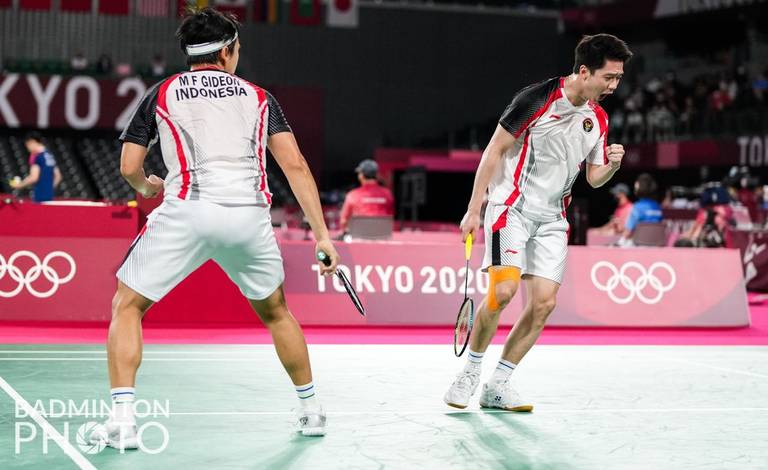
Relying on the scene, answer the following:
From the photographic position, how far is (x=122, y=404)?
408 cm

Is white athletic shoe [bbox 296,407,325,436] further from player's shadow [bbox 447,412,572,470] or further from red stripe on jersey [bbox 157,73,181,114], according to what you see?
red stripe on jersey [bbox 157,73,181,114]

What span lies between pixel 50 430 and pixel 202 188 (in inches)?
51.0

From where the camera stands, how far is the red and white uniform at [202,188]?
410cm

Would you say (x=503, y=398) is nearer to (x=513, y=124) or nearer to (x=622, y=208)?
(x=513, y=124)

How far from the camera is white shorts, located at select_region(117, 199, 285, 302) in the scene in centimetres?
409

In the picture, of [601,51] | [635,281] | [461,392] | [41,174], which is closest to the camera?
[601,51]

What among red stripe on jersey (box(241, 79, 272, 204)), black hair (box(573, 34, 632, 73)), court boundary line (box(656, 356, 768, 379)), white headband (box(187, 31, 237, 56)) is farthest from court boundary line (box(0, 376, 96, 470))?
court boundary line (box(656, 356, 768, 379))

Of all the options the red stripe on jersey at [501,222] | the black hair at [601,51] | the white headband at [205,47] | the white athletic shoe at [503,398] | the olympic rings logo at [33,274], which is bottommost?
the olympic rings logo at [33,274]

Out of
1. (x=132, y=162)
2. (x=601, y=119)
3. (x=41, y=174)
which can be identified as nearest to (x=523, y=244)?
(x=601, y=119)

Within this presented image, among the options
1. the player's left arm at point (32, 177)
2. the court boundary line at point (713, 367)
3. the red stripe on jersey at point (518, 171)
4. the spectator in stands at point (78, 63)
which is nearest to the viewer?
the red stripe on jersey at point (518, 171)

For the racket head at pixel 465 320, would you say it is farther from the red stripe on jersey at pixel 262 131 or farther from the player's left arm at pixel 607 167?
the red stripe on jersey at pixel 262 131

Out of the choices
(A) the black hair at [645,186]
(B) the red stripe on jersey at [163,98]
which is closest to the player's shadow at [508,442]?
(B) the red stripe on jersey at [163,98]

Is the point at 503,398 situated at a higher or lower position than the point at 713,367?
higher

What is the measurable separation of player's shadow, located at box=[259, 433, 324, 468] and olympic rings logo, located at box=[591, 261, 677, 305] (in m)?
6.25
